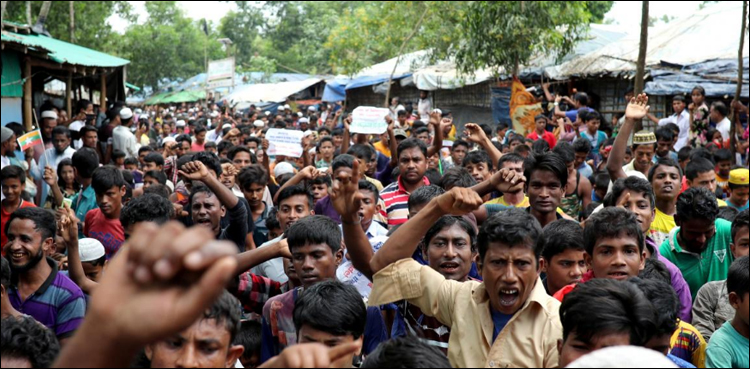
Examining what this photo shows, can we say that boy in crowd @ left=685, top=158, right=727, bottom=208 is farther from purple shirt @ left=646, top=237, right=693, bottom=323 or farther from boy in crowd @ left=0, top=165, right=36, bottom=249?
boy in crowd @ left=0, top=165, right=36, bottom=249

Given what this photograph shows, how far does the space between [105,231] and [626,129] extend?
4041 millimetres

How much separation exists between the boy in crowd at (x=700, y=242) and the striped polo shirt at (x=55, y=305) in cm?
343

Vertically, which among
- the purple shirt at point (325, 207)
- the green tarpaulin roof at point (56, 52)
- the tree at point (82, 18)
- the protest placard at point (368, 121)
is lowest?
the purple shirt at point (325, 207)

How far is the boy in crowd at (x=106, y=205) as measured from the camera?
5.94m

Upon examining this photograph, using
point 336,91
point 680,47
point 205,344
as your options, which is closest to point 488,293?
point 205,344

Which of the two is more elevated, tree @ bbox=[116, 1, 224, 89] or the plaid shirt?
tree @ bbox=[116, 1, 224, 89]

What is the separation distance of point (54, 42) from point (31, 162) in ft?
29.6

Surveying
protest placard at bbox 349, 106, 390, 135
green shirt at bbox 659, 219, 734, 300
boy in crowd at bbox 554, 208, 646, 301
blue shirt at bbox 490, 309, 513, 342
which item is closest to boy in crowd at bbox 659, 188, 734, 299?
green shirt at bbox 659, 219, 734, 300

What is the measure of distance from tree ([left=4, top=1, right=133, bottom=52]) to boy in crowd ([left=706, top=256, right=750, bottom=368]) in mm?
25453

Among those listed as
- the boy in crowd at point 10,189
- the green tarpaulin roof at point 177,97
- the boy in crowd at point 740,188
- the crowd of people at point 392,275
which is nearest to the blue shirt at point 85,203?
the crowd of people at point 392,275

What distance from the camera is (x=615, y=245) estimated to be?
12.2ft

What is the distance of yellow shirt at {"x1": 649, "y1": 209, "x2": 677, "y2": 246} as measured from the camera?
541 centimetres

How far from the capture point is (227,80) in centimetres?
2866

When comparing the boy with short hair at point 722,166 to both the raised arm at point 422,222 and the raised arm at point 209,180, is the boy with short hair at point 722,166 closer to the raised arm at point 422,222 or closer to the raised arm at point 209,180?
the raised arm at point 209,180
